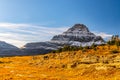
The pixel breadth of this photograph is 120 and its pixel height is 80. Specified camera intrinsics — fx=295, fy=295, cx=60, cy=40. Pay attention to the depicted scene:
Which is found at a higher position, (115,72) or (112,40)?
(112,40)

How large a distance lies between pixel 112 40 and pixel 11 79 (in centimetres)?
12482

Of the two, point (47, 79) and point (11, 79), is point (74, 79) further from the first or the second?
point (11, 79)

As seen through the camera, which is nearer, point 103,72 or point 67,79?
point 67,79

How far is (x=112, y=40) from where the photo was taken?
16662 centimetres

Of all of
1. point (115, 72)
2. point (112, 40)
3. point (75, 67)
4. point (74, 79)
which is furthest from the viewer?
point (112, 40)

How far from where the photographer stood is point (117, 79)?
142 feet

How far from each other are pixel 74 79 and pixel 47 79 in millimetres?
4330

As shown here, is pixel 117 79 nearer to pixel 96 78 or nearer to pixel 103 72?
Answer: pixel 96 78

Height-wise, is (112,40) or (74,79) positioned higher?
(112,40)

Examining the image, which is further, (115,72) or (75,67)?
(75,67)

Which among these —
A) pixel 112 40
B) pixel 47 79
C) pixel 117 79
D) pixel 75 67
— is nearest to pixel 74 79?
pixel 47 79

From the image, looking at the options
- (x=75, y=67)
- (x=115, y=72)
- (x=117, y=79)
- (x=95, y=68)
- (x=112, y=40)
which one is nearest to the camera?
(x=117, y=79)

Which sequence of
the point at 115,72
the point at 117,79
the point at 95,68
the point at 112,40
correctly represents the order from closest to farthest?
the point at 117,79
the point at 115,72
the point at 95,68
the point at 112,40

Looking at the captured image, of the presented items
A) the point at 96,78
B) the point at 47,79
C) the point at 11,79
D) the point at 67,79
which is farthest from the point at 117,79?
the point at 11,79
